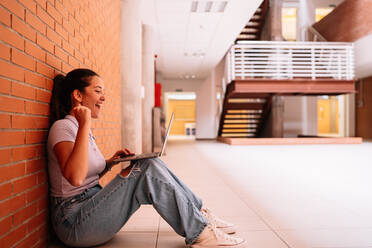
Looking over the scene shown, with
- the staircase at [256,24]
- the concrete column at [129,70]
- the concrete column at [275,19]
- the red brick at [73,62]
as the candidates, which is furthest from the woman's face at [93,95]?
the staircase at [256,24]

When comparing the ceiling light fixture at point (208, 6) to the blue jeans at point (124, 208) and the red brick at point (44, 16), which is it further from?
the blue jeans at point (124, 208)

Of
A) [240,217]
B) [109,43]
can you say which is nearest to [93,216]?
[240,217]

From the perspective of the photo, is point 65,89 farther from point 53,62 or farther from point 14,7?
point 14,7

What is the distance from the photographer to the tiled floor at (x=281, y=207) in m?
1.65

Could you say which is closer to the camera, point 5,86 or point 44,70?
point 5,86

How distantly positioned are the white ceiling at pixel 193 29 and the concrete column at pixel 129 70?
1.80m

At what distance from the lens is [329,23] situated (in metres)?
10.4

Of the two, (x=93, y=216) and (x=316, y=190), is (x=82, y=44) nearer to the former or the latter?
(x=93, y=216)

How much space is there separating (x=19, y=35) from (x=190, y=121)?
60.5ft

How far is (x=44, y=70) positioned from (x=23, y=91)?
0.85ft

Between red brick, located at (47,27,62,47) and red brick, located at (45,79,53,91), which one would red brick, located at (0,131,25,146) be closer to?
red brick, located at (45,79,53,91)

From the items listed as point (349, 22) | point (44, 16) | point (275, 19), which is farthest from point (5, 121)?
point (349, 22)

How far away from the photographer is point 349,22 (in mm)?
9359

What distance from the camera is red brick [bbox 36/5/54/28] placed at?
1.39 meters
